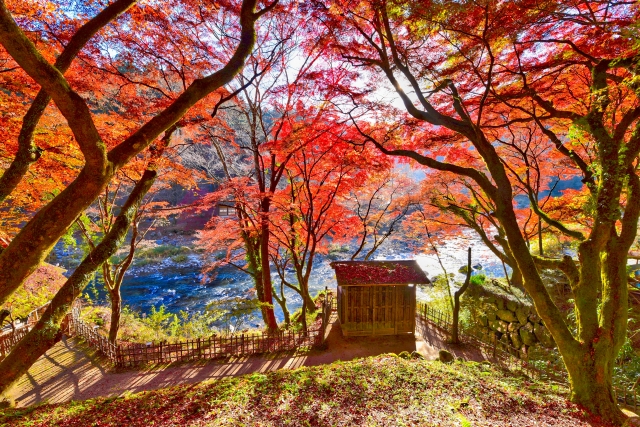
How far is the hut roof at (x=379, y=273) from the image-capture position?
30.0 feet

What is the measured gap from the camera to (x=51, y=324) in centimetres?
352

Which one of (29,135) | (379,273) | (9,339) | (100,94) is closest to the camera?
(29,135)

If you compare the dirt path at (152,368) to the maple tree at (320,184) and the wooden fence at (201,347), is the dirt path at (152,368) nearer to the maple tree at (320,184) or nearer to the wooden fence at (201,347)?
the wooden fence at (201,347)

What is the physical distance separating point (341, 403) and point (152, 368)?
5.76 meters

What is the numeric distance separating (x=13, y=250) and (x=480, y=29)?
7.14 m

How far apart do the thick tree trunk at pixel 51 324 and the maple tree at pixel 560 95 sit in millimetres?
5341

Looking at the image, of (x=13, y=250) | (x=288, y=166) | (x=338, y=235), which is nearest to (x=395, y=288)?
(x=338, y=235)

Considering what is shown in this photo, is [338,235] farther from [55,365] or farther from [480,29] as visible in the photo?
[55,365]

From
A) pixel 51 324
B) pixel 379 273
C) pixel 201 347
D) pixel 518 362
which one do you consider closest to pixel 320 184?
pixel 379 273

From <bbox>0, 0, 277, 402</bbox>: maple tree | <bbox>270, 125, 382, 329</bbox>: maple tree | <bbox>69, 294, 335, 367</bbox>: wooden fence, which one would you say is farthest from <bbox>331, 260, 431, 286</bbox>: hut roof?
<bbox>0, 0, 277, 402</bbox>: maple tree

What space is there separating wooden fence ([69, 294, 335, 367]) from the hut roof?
1.88 meters

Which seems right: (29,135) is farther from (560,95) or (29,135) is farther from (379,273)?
(560,95)

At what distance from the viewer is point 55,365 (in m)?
7.95

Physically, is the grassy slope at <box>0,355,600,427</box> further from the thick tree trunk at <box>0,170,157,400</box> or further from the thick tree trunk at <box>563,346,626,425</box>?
the thick tree trunk at <box>0,170,157,400</box>
